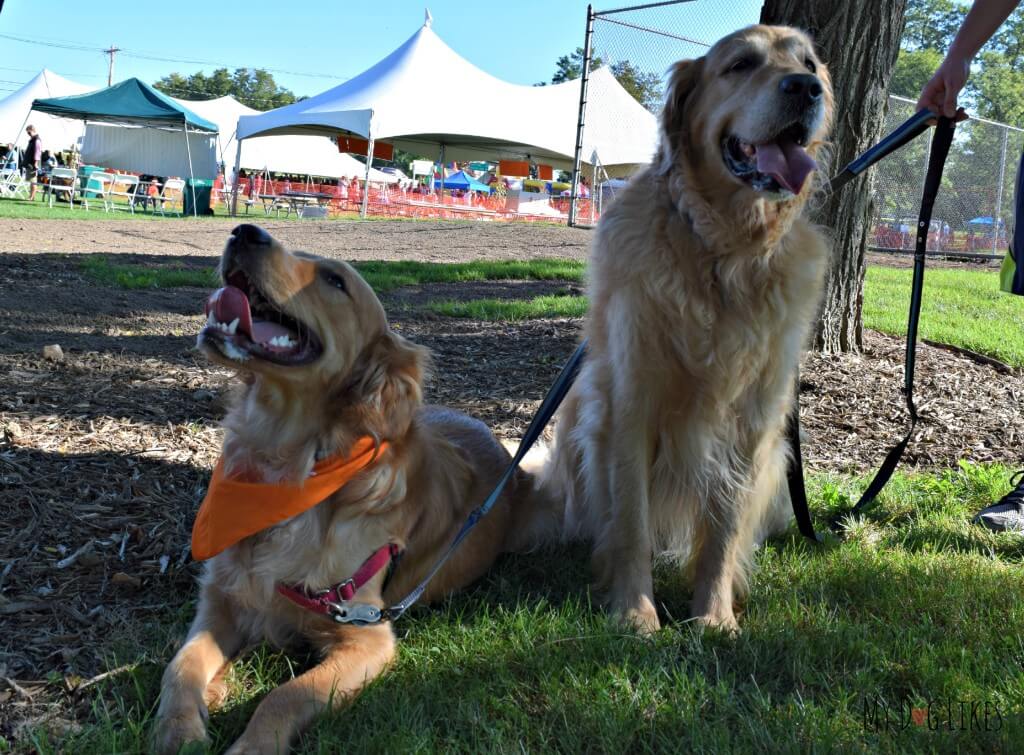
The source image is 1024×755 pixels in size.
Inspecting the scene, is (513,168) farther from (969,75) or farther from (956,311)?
(969,75)

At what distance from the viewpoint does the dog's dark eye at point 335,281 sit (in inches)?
104


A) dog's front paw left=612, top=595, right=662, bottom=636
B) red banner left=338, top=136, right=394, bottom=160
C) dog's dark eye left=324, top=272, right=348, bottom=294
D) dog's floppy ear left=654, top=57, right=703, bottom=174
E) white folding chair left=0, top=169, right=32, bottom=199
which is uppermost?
red banner left=338, top=136, right=394, bottom=160

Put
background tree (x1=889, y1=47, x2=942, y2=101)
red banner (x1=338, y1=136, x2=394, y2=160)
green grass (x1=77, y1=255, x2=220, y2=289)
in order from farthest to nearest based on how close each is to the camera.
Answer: background tree (x1=889, y1=47, x2=942, y2=101), red banner (x1=338, y1=136, x2=394, y2=160), green grass (x1=77, y1=255, x2=220, y2=289)

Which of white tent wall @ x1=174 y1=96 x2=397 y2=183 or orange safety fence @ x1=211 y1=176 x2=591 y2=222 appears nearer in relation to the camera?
orange safety fence @ x1=211 y1=176 x2=591 y2=222

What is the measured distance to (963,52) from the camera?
10.3 ft

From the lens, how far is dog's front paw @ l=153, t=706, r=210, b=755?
199cm

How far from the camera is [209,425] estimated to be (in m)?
4.09

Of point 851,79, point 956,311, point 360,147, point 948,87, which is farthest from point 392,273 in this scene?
point 360,147

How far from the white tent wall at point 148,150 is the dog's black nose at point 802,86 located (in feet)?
98.0

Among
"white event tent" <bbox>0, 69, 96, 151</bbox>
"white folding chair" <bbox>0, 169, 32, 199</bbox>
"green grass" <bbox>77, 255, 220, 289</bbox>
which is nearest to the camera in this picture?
"green grass" <bbox>77, 255, 220, 289</bbox>

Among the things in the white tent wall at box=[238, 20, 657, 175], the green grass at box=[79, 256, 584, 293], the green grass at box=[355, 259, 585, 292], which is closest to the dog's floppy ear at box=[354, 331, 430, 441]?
the green grass at box=[79, 256, 584, 293]

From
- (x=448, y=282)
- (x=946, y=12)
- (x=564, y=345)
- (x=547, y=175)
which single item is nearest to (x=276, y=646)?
(x=564, y=345)

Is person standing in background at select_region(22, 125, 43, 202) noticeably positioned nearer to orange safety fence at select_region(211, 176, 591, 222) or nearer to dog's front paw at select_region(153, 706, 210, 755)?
orange safety fence at select_region(211, 176, 591, 222)

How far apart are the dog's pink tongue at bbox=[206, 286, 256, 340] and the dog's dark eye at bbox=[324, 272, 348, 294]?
12.2 inches
